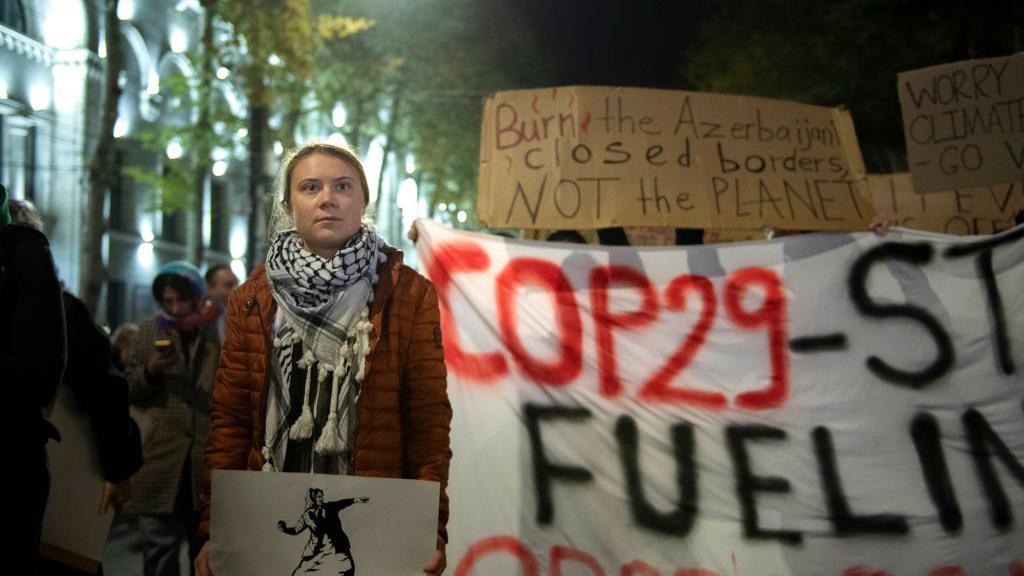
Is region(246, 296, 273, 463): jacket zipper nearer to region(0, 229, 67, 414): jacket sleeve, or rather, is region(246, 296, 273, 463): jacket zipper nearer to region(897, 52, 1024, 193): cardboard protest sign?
region(0, 229, 67, 414): jacket sleeve

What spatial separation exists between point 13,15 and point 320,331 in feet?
66.4

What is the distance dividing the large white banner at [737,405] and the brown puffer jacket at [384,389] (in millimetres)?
1524

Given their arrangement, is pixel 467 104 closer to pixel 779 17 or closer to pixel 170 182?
pixel 779 17

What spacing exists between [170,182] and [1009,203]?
1826 centimetres

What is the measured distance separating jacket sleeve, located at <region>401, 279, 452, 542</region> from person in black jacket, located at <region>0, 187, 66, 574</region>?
0.98 metres

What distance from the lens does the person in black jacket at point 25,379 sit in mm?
2680

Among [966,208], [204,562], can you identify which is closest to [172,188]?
[966,208]

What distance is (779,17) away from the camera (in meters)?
25.0

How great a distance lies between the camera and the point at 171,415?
17.0ft

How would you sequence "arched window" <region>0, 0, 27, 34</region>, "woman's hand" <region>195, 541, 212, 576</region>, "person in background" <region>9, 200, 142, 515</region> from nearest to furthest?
1. "woman's hand" <region>195, 541, 212, 576</region>
2. "person in background" <region>9, 200, 142, 515</region>
3. "arched window" <region>0, 0, 27, 34</region>

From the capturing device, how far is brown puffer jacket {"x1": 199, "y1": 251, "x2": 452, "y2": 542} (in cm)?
270

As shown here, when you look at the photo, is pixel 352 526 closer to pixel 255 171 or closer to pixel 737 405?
pixel 737 405

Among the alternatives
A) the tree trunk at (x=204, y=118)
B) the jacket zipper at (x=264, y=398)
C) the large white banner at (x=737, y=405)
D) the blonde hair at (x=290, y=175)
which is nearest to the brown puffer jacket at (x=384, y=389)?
the jacket zipper at (x=264, y=398)

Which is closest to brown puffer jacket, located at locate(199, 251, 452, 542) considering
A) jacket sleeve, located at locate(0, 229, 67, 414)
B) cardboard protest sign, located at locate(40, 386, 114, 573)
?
jacket sleeve, located at locate(0, 229, 67, 414)
